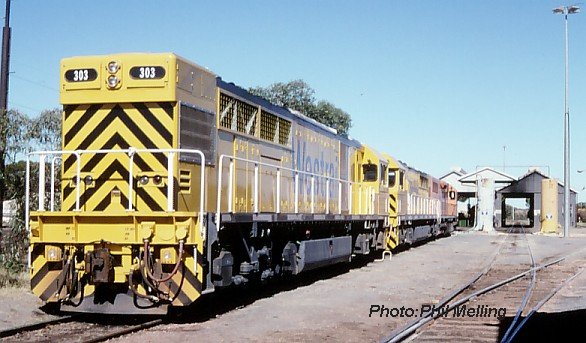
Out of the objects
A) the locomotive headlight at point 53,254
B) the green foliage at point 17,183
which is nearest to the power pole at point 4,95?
the green foliage at point 17,183

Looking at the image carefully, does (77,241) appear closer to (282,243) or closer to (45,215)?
(45,215)

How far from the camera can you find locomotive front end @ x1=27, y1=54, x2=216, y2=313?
31.6 feet

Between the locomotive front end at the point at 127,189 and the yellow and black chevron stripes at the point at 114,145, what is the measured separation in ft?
0.05

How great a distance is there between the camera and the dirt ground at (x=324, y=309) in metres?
9.54

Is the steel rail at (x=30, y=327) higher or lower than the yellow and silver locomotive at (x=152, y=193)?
lower

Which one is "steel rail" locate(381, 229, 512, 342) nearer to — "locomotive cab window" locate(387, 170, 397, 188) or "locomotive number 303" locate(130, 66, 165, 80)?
"locomotive cab window" locate(387, 170, 397, 188)

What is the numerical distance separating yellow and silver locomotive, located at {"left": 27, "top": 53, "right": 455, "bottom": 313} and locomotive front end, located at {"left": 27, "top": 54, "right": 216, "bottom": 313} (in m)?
0.02

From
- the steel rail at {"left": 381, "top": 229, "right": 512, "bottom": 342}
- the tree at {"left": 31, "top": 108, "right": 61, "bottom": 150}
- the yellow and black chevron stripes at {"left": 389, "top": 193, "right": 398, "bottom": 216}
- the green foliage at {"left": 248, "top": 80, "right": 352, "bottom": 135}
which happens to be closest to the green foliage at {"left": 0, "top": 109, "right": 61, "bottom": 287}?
the tree at {"left": 31, "top": 108, "right": 61, "bottom": 150}

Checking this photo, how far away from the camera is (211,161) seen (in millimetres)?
11297

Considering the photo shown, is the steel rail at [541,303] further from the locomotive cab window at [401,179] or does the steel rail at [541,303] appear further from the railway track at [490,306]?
the locomotive cab window at [401,179]

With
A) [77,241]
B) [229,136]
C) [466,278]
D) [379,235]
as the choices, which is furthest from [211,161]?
[379,235]

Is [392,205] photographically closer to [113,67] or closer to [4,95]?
[4,95]

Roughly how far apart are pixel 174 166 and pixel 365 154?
39.7 feet

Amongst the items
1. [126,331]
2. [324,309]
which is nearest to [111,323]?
[126,331]
